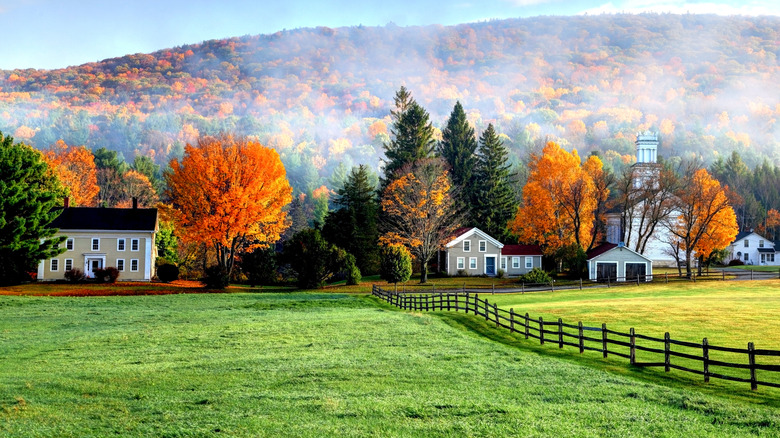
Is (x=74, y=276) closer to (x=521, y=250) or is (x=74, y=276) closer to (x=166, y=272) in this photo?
(x=166, y=272)

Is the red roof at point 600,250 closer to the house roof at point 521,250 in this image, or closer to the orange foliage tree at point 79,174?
the house roof at point 521,250

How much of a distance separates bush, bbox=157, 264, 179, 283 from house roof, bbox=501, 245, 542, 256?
38689 mm

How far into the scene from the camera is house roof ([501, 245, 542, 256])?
85.5m

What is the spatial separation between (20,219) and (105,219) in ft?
48.4

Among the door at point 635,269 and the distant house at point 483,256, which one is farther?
the distant house at point 483,256

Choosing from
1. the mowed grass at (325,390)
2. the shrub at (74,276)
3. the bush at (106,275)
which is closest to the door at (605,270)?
the mowed grass at (325,390)

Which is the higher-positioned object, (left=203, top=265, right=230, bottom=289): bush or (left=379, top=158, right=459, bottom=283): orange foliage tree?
(left=379, top=158, right=459, bottom=283): orange foliage tree

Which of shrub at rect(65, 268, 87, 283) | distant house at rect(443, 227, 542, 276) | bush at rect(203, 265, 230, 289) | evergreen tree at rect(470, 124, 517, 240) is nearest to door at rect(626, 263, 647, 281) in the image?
distant house at rect(443, 227, 542, 276)

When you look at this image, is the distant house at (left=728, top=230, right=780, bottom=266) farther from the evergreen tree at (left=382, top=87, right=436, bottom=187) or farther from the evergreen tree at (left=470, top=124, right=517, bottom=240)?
the evergreen tree at (left=382, top=87, right=436, bottom=187)

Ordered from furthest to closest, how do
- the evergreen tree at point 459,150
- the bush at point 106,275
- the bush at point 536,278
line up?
the evergreen tree at point 459,150 < the bush at point 536,278 < the bush at point 106,275

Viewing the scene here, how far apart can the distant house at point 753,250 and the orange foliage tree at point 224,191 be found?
273 ft

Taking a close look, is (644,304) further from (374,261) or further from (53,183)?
(53,183)

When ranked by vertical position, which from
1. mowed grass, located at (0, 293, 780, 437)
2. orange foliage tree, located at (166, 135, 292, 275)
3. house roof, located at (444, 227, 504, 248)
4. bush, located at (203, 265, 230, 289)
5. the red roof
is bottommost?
mowed grass, located at (0, 293, 780, 437)

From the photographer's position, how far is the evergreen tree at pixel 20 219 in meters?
59.5
